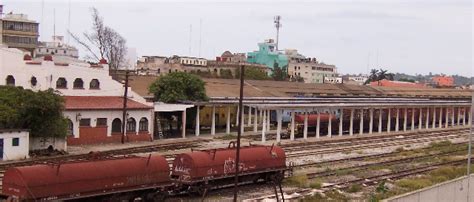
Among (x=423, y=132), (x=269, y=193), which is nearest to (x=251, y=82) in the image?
(x=423, y=132)

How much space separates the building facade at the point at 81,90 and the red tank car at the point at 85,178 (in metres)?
19.3

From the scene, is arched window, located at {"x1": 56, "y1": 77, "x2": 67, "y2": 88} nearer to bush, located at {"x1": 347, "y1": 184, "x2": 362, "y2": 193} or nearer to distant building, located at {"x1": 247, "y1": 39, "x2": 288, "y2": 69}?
bush, located at {"x1": 347, "y1": 184, "x2": 362, "y2": 193}

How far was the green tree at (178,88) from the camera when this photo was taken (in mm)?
50469

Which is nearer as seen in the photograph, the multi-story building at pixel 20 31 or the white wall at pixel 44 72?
the white wall at pixel 44 72

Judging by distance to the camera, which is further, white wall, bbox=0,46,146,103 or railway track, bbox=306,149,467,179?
white wall, bbox=0,46,146,103

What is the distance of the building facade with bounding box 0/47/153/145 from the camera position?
40750mm

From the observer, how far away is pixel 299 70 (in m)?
172

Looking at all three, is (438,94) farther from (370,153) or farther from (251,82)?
(370,153)

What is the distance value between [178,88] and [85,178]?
103 ft

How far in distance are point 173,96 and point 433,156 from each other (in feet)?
69.3

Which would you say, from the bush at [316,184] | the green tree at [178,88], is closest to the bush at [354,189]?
the bush at [316,184]

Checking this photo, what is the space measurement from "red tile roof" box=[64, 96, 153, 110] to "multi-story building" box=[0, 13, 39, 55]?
47819 millimetres

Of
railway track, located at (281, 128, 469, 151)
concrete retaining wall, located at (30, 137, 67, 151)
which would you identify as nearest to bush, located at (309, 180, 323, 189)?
railway track, located at (281, 128, 469, 151)

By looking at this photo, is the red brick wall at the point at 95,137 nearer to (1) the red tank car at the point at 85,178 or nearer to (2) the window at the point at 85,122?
(2) the window at the point at 85,122
